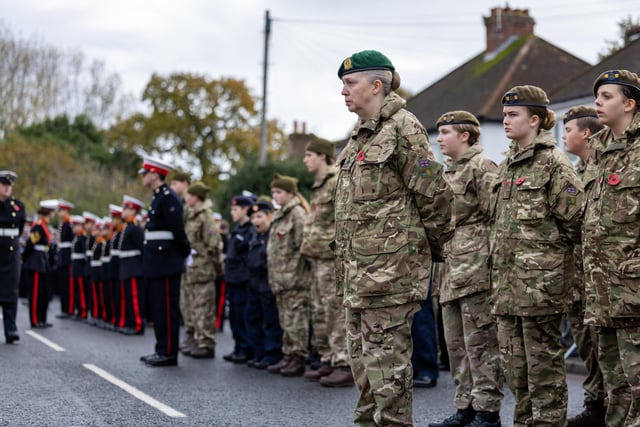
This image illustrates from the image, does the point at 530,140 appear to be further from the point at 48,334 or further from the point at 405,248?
the point at 48,334

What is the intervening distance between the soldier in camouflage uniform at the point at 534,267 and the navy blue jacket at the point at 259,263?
525 centimetres

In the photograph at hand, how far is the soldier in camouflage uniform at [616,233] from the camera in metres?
5.04

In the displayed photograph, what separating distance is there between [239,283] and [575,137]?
218 inches

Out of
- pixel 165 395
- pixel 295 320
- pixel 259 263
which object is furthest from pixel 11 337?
pixel 165 395

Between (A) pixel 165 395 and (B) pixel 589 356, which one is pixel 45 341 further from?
(B) pixel 589 356

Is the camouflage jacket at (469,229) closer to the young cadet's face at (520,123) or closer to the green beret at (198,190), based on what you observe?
the young cadet's face at (520,123)

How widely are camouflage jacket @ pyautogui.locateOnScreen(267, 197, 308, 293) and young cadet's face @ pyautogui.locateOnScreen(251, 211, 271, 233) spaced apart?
26.1 inches

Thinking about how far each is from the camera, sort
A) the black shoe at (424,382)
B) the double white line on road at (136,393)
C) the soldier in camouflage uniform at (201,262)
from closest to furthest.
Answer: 1. the double white line on road at (136,393)
2. the black shoe at (424,382)
3. the soldier in camouflage uniform at (201,262)

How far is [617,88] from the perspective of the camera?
536 centimetres

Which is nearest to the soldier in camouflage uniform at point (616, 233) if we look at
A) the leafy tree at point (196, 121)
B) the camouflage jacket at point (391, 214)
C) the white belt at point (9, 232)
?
the camouflage jacket at point (391, 214)

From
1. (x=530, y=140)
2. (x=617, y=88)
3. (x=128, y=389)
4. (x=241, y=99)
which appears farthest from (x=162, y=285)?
(x=241, y=99)

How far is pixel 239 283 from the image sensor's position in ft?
38.3

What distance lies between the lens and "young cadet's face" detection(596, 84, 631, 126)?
5.36 meters

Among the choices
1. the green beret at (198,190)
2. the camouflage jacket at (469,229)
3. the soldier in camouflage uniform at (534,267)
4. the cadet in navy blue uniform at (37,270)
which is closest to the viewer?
the soldier in camouflage uniform at (534,267)
